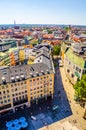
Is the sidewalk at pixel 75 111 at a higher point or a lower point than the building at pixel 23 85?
lower

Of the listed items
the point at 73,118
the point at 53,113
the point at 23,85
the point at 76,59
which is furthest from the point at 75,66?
the point at 23,85

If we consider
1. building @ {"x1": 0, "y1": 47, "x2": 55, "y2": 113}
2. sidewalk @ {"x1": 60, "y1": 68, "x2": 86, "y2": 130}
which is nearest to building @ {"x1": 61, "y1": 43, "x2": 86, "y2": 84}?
sidewalk @ {"x1": 60, "y1": 68, "x2": 86, "y2": 130}

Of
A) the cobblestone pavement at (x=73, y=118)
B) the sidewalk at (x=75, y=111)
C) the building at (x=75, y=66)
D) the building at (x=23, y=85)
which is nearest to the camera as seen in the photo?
the cobblestone pavement at (x=73, y=118)

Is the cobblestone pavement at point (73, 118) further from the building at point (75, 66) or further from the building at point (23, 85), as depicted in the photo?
the building at point (23, 85)

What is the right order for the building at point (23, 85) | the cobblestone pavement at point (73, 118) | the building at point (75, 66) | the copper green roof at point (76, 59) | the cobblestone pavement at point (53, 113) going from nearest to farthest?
the cobblestone pavement at point (73, 118), the cobblestone pavement at point (53, 113), the building at point (23, 85), the copper green roof at point (76, 59), the building at point (75, 66)

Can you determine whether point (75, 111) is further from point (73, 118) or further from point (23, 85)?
point (23, 85)

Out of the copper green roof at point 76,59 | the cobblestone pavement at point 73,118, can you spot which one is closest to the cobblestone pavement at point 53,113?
the cobblestone pavement at point 73,118

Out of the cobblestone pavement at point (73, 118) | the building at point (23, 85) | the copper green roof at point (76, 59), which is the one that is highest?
the copper green roof at point (76, 59)

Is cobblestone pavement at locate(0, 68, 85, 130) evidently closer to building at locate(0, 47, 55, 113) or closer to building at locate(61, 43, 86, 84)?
building at locate(0, 47, 55, 113)

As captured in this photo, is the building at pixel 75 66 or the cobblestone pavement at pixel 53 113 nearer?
the cobblestone pavement at pixel 53 113
